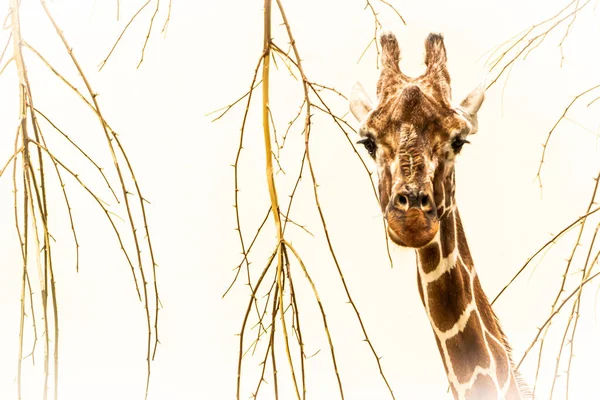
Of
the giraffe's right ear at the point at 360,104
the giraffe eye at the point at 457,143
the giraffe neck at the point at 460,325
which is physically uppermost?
the giraffe's right ear at the point at 360,104

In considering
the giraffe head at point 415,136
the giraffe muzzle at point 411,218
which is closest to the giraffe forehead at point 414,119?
the giraffe head at point 415,136

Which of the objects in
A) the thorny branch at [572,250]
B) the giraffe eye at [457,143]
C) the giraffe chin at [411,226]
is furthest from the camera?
the giraffe eye at [457,143]

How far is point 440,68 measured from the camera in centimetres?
118

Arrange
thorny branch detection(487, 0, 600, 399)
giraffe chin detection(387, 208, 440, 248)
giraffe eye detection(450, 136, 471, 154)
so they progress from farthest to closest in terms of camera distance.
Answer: giraffe eye detection(450, 136, 471, 154) < giraffe chin detection(387, 208, 440, 248) < thorny branch detection(487, 0, 600, 399)

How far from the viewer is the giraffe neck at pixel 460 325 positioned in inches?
44.3

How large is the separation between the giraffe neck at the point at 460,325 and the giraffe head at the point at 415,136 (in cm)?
7

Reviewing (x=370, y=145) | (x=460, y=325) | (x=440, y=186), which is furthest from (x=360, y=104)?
(x=460, y=325)

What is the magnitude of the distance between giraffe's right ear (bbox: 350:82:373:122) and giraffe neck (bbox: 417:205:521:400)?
187 mm

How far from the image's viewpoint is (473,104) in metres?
1.15

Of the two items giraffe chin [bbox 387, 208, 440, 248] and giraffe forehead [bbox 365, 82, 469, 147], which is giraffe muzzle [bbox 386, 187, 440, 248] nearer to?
giraffe chin [bbox 387, 208, 440, 248]

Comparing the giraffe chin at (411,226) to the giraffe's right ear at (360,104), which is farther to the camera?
the giraffe's right ear at (360,104)

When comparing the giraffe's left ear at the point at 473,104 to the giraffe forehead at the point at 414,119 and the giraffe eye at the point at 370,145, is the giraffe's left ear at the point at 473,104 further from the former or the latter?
the giraffe eye at the point at 370,145

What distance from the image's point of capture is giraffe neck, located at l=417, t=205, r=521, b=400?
3.69 ft

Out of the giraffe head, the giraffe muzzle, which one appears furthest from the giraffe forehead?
the giraffe muzzle
